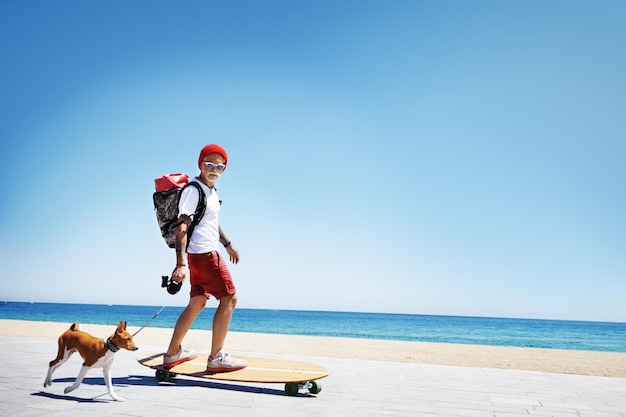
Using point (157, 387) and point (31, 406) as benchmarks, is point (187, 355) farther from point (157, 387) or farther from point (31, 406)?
point (31, 406)

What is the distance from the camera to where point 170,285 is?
372cm

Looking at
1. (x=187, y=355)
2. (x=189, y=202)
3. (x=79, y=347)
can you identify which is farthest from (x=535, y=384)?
(x=79, y=347)

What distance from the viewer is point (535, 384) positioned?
554cm

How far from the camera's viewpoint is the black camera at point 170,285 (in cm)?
370

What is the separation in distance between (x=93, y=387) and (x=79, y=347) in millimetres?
945

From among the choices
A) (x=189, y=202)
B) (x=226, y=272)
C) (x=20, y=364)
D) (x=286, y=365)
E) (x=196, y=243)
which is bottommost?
(x=20, y=364)

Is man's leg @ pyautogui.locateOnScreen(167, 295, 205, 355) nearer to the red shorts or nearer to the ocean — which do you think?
the red shorts

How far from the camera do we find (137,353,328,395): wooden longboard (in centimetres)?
406

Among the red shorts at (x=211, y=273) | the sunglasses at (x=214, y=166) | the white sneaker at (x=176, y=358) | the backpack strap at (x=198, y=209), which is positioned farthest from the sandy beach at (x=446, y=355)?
the sunglasses at (x=214, y=166)

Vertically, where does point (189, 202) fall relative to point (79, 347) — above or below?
above

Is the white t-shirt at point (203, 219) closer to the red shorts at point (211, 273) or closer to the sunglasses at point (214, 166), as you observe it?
the red shorts at point (211, 273)

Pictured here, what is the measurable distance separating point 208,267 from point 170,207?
704 millimetres

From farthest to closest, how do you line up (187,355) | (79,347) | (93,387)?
(187,355), (93,387), (79,347)

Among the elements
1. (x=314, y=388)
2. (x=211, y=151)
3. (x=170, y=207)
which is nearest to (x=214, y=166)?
(x=211, y=151)
